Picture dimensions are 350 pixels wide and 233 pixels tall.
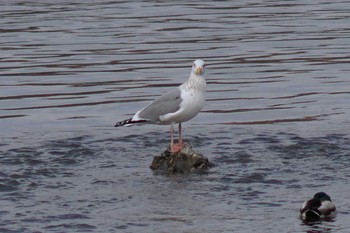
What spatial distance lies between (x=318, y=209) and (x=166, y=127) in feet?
20.0

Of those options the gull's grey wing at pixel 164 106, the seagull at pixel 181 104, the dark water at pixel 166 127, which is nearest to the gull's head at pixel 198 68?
the seagull at pixel 181 104

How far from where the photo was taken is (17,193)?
12727 mm

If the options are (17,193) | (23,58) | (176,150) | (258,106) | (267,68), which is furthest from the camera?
(23,58)

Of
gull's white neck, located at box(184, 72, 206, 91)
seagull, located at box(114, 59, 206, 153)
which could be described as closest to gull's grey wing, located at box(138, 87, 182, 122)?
seagull, located at box(114, 59, 206, 153)

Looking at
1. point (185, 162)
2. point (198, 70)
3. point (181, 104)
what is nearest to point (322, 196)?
point (185, 162)

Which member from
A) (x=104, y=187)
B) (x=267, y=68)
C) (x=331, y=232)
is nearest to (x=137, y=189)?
(x=104, y=187)

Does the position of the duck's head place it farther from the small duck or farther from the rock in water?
the rock in water

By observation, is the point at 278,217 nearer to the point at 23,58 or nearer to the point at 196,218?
the point at 196,218

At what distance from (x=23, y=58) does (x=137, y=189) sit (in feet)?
38.2

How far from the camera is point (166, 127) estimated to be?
17.0 meters

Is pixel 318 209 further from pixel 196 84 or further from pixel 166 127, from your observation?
pixel 166 127

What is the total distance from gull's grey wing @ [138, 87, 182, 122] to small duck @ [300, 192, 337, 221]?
306cm

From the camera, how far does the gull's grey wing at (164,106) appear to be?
1417 cm

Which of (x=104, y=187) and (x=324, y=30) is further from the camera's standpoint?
(x=324, y=30)
